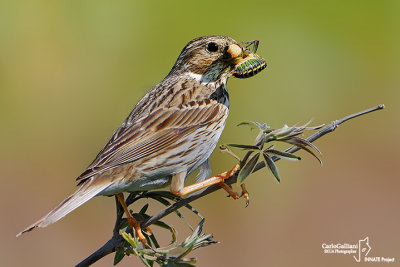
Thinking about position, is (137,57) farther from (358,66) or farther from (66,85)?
(358,66)

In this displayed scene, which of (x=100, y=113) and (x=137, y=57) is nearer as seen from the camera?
(x=100, y=113)

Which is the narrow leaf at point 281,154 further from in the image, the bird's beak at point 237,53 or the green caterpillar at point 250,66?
the bird's beak at point 237,53

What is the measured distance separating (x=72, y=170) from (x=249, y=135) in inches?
86.4

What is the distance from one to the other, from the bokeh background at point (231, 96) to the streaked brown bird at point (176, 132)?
2181 mm

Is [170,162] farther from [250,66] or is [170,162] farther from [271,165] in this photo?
[271,165]

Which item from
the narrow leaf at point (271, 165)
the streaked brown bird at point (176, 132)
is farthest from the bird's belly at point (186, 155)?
the narrow leaf at point (271, 165)

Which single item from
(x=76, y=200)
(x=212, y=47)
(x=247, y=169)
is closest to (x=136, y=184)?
(x=76, y=200)

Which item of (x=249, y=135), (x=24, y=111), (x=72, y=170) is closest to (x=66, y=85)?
(x=24, y=111)

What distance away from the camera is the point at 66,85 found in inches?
364

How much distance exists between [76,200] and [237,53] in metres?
1.45

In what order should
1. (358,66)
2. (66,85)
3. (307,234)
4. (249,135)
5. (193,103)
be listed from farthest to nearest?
(358,66) < (66,85) < (249,135) < (307,234) < (193,103)

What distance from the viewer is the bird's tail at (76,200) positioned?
3.25 m

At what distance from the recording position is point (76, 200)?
141 inches

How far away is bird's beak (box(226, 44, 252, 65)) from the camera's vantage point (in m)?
4.27
